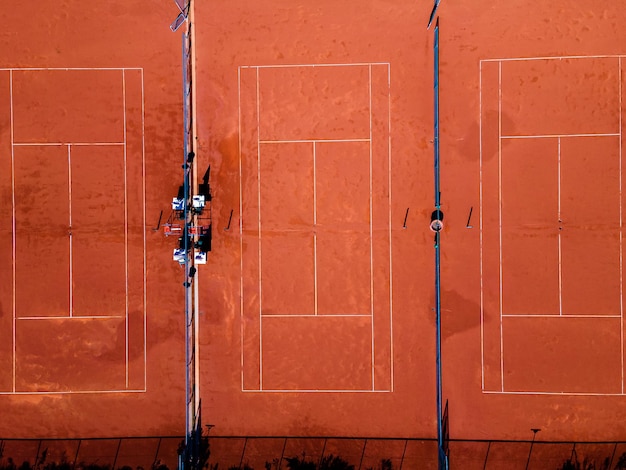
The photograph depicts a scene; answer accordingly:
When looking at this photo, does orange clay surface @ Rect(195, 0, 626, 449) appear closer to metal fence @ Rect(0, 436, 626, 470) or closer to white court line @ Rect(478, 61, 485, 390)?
white court line @ Rect(478, 61, 485, 390)

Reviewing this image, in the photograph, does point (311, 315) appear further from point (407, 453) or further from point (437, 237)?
point (407, 453)

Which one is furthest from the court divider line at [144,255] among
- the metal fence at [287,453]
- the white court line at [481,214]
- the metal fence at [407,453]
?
the white court line at [481,214]

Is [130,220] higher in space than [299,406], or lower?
higher

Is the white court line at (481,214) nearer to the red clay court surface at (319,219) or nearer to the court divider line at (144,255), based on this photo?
the red clay court surface at (319,219)

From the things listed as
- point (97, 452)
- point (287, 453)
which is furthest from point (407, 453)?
point (97, 452)

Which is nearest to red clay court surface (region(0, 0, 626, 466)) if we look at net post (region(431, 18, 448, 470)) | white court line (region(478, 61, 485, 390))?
white court line (region(478, 61, 485, 390))

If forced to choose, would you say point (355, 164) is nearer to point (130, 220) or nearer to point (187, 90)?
point (187, 90)

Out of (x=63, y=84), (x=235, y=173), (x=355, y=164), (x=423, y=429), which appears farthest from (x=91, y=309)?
(x=423, y=429)
